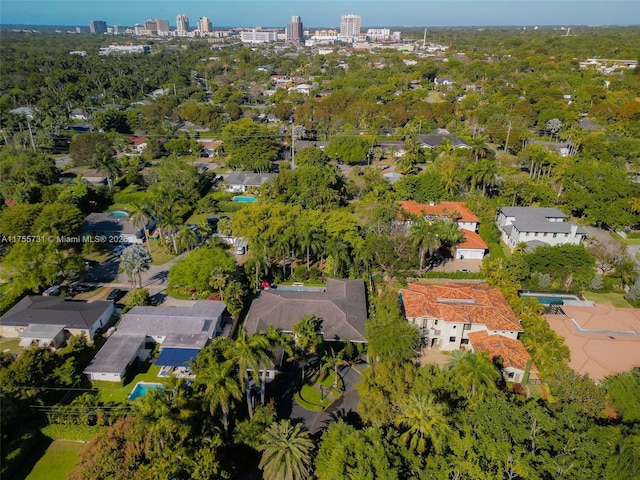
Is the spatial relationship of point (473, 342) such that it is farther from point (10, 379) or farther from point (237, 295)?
point (10, 379)

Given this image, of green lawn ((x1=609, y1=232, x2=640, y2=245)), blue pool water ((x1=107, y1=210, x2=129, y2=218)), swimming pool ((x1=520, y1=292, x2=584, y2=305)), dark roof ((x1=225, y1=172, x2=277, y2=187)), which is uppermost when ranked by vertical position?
dark roof ((x1=225, y1=172, x2=277, y2=187))

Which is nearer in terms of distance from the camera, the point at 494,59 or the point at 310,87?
the point at 310,87

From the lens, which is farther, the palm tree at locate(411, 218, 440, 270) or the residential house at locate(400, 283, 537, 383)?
the palm tree at locate(411, 218, 440, 270)

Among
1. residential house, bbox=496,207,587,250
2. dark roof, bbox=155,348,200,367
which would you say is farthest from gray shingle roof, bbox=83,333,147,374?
residential house, bbox=496,207,587,250

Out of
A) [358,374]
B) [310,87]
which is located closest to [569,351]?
[358,374]

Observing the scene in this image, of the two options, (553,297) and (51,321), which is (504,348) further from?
(51,321)

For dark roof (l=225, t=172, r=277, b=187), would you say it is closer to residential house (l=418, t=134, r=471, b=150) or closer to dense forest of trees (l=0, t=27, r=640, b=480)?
dense forest of trees (l=0, t=27, r=640, b=480)
